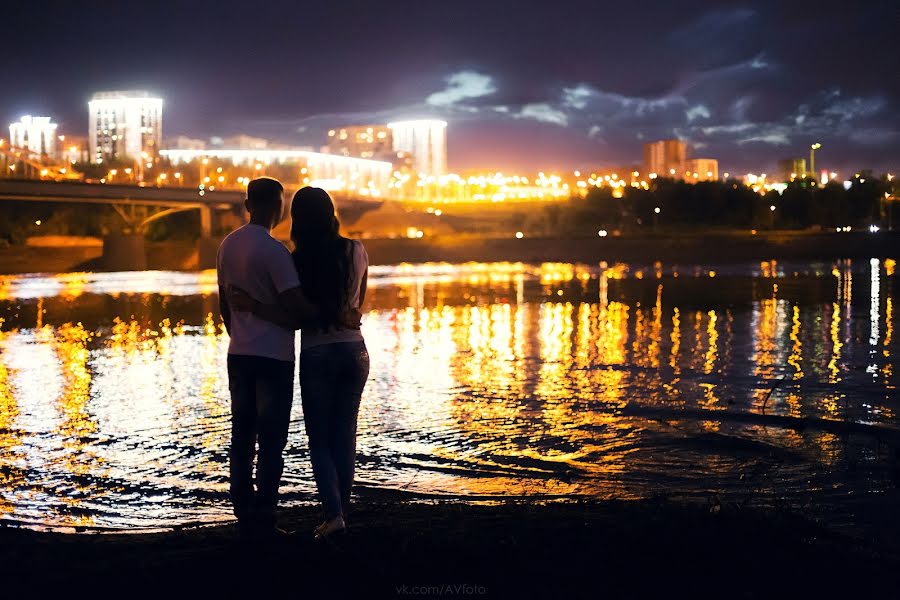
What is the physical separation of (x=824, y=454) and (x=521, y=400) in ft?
13.8

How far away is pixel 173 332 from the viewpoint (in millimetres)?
22922

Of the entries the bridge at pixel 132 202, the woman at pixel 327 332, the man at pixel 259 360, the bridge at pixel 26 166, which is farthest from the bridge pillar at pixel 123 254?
the woman at pixel 327 332

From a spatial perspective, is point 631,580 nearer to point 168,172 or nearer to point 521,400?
point 521,400

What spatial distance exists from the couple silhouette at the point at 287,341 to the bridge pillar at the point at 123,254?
252 feet

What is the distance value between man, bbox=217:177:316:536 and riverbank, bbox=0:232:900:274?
239 ft

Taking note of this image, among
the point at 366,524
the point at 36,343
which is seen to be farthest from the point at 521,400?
the point at 36,343

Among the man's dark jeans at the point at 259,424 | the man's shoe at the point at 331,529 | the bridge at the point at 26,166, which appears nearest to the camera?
the man's shoe at the point at 331,529

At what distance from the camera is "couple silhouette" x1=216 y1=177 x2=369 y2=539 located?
592cm

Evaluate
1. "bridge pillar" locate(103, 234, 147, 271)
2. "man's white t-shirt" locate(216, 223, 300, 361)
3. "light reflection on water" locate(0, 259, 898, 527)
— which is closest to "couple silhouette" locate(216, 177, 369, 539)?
"man's white t-shirt" locate(216, 223, 300, 361)

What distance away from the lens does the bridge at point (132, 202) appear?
8044 centimetres

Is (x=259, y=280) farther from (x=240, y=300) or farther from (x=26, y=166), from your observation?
(x=26, y=166)

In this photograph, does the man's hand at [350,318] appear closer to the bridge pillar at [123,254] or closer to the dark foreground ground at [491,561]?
the dark foreground ground at [491,561]

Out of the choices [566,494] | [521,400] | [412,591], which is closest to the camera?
[412,591]

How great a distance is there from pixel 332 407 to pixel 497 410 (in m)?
6.18
